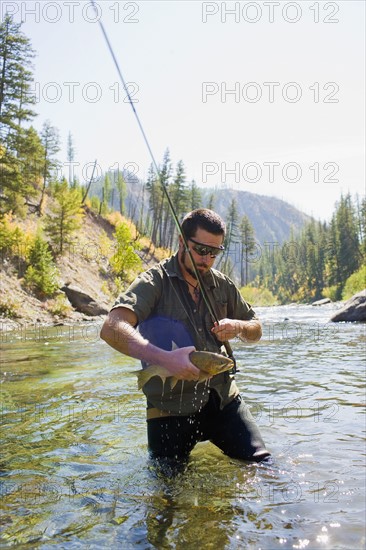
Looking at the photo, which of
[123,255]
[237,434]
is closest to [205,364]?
[237,434]

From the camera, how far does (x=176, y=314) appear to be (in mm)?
4535

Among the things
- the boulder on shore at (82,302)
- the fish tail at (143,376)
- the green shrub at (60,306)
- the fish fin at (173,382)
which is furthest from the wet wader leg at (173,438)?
the boulder on shore at (82,302)

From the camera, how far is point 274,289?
154875mm

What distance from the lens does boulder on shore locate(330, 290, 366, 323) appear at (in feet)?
85.3

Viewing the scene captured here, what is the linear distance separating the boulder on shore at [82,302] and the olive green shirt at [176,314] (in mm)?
27958

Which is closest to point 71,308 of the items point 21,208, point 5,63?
point 21,208

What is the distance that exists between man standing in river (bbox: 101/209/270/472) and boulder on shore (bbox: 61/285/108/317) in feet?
91.5

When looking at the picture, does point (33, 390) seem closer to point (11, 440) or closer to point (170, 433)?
point (11, 440)

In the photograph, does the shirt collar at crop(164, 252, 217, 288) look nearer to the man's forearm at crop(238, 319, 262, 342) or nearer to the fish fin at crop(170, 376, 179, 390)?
the man's forearm at crop(238, 319, 262, 342)

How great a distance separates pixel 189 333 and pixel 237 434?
3.47ft

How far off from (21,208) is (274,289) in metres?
127

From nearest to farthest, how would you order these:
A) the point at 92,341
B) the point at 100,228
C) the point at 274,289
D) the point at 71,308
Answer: the point at 92,341 → the point at 71,308 → the point at 100,228 → the point at 274,289

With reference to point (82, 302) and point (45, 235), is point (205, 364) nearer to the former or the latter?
point (82, 302)

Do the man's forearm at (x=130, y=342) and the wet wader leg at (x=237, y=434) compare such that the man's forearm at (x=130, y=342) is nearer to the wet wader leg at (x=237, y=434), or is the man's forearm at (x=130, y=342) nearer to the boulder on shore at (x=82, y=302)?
the wet wader leg at (x=237, y=434)
